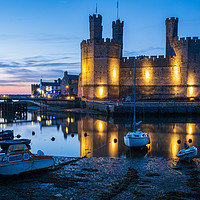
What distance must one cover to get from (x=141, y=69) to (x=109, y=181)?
36.9m

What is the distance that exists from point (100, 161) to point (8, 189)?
519 cm

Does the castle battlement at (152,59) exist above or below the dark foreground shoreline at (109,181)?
above

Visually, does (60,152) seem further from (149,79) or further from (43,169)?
(149,79)

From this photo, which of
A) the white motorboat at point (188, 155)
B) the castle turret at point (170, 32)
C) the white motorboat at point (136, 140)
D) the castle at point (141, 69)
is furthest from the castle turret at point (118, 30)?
the white motorboat at point (188, 155)

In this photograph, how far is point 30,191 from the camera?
347 inches

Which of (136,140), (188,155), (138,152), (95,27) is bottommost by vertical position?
(138,152)

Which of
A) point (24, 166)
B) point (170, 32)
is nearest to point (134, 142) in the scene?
point (24, 166)

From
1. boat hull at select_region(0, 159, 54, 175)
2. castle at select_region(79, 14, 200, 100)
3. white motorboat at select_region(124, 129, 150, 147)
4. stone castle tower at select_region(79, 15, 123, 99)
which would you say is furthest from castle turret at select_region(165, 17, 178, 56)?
boat hull at select_region(0, 159, 54, 175)

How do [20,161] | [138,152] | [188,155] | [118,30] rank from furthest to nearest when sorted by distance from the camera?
[118,30]
[138,152]
[188,155]
[20,161]

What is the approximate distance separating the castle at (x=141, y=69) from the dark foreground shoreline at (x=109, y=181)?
101 ft

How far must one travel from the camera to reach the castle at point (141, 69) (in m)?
42.0

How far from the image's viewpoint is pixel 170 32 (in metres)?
45.7

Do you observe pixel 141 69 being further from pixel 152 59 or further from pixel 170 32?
pixel 170 32

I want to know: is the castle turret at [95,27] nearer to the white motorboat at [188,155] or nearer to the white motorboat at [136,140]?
the white motorboat at [136,140]
